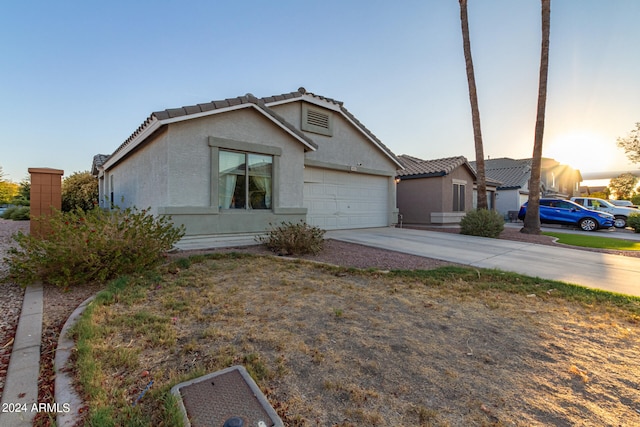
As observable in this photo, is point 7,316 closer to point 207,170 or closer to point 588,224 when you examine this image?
point 207,170

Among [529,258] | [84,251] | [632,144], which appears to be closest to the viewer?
[84,251]

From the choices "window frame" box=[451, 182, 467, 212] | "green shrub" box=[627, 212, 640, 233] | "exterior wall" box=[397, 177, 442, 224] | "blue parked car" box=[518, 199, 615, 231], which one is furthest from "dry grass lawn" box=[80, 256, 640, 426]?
"green shrub" box=[627, 212, 640, 233]

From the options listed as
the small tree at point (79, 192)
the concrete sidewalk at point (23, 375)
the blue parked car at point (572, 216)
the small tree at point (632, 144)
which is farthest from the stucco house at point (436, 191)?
the small tree at point (79, 192)

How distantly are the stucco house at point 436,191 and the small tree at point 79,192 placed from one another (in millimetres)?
18973

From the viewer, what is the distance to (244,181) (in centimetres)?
837

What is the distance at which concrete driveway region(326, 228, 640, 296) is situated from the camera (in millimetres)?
6043

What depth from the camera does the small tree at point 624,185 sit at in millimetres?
41469

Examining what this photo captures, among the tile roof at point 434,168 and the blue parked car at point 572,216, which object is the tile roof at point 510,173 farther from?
the tile roof at point 434,168

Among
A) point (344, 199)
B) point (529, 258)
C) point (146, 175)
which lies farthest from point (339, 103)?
point (529, 258)

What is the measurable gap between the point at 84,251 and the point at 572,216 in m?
22.9

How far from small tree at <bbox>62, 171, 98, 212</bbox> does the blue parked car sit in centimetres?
2617

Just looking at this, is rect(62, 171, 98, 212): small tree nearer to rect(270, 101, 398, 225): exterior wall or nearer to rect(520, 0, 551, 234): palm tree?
rect(270, 101, 398, 225): exterior wall

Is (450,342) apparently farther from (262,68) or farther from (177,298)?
(262,68)

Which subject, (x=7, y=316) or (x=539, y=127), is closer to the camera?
(x=7, y=316)
